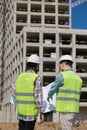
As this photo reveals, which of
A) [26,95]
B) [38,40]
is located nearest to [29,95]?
[26,95]

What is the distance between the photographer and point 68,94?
9.41 metres

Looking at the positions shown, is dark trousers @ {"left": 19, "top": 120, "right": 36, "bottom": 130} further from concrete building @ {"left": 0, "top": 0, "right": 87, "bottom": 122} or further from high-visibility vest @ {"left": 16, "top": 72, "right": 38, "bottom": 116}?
concrete building @ {"left": 0, "top": 0, "right": 87, "bottom": 122}

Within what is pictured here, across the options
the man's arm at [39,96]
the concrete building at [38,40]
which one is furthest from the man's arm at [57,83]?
the concrete building at [38,40]

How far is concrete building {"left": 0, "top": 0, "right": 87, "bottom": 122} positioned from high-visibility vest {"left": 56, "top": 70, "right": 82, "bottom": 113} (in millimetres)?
73559

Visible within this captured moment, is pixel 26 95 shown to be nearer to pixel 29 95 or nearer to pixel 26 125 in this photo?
pixel 29 95

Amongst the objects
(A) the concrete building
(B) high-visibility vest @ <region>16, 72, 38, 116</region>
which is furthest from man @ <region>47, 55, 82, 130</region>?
(A) the concrete building

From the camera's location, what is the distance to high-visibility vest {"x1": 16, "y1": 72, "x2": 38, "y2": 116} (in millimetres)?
9320

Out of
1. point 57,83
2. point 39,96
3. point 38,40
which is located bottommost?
point 38,40

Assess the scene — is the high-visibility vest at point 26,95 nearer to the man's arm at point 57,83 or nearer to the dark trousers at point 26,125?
the dark trousers at point 26,125

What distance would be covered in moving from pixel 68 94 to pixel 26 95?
0.86m

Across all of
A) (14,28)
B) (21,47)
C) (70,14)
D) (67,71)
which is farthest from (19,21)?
(67,71)

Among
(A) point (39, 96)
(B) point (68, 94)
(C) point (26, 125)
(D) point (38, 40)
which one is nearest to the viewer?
(C) point (26, 125)

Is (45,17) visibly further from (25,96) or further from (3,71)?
(25,96)

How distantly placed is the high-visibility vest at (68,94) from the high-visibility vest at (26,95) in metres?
0.52
